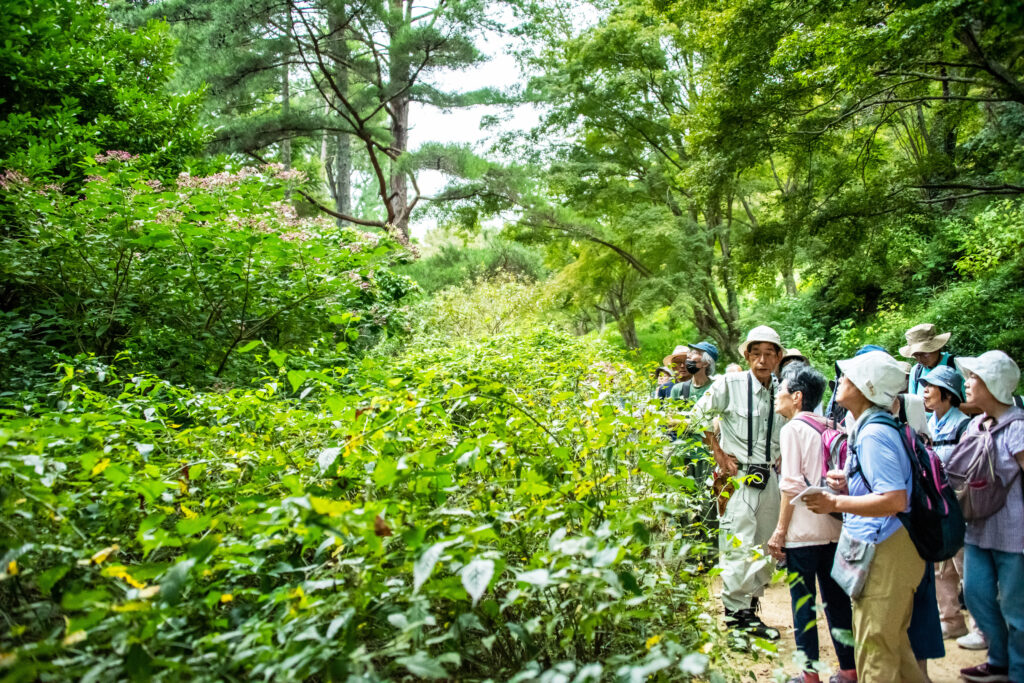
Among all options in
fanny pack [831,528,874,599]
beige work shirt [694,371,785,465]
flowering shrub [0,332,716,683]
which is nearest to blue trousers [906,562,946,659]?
fanny pack [831,528,874,599]

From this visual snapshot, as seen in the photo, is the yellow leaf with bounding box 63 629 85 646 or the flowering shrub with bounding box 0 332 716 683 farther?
the flowering shrub with bounding box 0 332 716 683

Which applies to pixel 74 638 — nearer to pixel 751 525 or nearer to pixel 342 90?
pixel 751 525

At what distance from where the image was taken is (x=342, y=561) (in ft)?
4.05

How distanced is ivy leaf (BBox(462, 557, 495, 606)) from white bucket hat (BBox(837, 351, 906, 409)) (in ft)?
6.73

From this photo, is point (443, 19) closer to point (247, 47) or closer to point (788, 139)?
point (247, 47)

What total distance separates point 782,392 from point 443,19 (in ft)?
41.5

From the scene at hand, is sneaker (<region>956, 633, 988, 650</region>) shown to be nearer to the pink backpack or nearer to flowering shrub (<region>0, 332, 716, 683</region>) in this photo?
the pink backpack

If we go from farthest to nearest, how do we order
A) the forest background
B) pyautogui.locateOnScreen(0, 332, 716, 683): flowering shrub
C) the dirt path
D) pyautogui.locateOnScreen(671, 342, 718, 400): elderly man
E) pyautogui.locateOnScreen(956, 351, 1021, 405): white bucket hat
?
pyautogui.locateOnScreen(671, 342, 718, 400): elderly man < the dirt path < pyautogui.locateOnScreen(956, 351, 1021, 405): white bucket hat < the forest background < pyautogui.locateOnScreen(0, 332, 716, 683): flowering shrub

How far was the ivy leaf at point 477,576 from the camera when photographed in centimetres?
104

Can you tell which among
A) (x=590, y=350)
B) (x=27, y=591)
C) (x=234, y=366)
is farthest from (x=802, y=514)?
(x=590, y=350)

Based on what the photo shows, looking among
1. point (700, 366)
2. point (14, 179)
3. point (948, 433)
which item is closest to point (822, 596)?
point (948, 433)

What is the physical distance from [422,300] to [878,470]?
9.71m

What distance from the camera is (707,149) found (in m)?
9.27

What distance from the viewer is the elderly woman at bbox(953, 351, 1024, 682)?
304 centimetres
